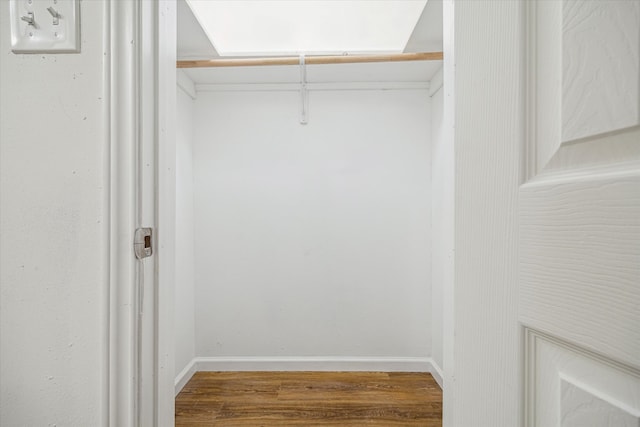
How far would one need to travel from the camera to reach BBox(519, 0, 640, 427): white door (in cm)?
32

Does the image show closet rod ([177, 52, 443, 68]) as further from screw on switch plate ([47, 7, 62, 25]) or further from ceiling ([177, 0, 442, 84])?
screw on switch plate ([47, 7, 62, 25])

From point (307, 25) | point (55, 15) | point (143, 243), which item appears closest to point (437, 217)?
point (307, 25)

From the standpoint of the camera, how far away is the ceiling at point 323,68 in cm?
161

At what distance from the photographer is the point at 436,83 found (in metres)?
2.10

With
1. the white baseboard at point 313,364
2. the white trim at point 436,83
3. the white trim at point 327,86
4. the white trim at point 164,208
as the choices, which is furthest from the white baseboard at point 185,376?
the white trim at point 436,83

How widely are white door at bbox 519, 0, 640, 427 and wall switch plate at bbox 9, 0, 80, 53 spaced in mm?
733

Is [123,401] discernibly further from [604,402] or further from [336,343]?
[336,343]

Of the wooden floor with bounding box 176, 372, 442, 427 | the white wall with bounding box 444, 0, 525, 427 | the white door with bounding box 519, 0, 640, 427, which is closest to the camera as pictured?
the white door with bounding box 519, 0, 640, 427

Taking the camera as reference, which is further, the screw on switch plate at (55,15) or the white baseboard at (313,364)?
the white baseboard at (313,364)

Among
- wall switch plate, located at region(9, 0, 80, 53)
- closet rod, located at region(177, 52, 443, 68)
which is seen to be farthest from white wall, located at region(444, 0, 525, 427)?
closet rod, located at region(177, 52, 443, 68)

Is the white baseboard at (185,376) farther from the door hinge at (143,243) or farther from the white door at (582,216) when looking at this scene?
the white door at (582,216)

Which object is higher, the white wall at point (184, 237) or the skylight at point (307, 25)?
the skylight at point (307, 25)

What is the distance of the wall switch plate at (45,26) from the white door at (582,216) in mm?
733

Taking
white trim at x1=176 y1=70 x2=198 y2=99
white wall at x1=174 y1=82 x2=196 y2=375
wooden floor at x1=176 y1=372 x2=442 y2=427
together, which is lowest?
wooden floor at x1=176 y1=372 x2=442 y2=427
